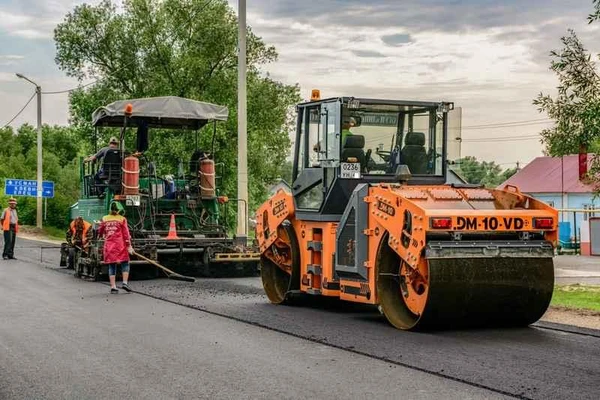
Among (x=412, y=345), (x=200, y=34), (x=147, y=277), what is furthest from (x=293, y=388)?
(x=200, y=34)

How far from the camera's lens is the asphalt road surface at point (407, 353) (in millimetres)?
7871

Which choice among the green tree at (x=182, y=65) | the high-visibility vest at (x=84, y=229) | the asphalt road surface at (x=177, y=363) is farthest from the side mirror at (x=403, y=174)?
the green tree at (x=182, y=65)

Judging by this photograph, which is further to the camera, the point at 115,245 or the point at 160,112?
the point at 160,112

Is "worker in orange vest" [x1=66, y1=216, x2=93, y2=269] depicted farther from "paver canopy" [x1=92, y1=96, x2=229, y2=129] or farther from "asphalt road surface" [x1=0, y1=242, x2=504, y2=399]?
"asphalt road surface" [x1=0, y1=242, x2=504, y2=399]

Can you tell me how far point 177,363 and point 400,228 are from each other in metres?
3.31

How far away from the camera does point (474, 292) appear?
10773mm

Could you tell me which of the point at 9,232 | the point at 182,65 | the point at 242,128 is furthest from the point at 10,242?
the point at 182,65

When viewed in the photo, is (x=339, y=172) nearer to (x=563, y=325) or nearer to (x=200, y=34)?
(x=563, y=325)

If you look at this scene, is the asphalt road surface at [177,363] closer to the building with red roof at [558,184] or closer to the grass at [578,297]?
the grass at [578,297]

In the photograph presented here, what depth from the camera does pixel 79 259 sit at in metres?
20.7

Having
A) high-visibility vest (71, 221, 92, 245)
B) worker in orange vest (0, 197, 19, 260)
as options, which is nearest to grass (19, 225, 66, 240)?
worker in orange vest (0, 197, 19, 260)

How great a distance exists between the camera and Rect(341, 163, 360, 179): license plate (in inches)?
516

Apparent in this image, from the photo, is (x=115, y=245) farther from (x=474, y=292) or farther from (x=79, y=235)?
(x=474, y=292)

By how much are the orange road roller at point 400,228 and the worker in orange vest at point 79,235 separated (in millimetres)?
6956
